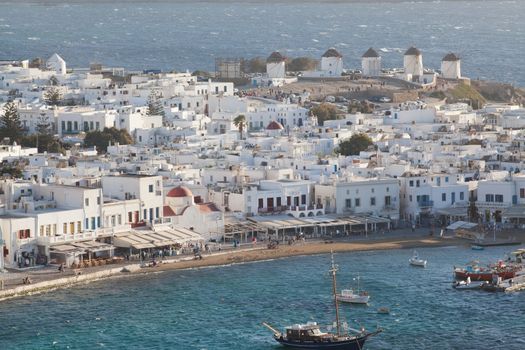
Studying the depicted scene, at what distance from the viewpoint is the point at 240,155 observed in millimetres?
72812

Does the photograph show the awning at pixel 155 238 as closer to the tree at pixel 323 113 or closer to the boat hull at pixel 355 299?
the boat hull at pixel 355 299

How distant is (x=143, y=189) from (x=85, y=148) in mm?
17968

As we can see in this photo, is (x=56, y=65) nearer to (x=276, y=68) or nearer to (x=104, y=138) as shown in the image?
(x=276, y=68)

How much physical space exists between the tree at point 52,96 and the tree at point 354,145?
58.9ft

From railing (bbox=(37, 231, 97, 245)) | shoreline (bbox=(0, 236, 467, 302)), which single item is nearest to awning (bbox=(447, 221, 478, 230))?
shoreline (bbox=(0, 236, 467, 302))

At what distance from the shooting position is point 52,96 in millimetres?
91500

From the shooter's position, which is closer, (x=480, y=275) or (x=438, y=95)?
(x=480, y=275)

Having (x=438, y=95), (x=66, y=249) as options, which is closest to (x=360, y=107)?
(x=438, y=95)

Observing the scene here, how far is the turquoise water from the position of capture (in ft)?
162

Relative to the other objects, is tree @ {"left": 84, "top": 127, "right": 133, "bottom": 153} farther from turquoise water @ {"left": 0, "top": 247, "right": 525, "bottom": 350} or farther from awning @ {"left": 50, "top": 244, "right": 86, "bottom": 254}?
turquoise water @ {"left": 0, "top": 247, "right": 525, "bottom": 350}

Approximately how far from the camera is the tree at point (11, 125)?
8100cm

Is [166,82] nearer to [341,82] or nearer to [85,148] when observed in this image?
[341,82]

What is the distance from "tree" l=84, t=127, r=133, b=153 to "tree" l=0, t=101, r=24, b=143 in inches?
114

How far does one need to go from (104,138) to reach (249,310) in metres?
27.9
